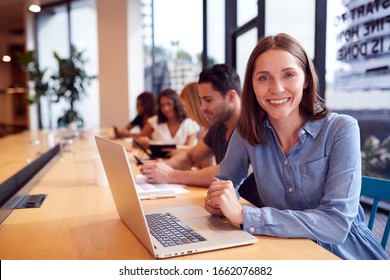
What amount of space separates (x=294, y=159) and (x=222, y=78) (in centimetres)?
83

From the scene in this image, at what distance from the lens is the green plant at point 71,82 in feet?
18.2

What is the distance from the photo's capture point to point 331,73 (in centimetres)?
226

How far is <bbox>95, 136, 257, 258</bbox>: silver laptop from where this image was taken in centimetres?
82

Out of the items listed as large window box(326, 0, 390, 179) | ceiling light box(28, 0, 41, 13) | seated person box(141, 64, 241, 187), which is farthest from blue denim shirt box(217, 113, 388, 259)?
ceiling light box(28, 0, 41, 13)

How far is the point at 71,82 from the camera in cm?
578

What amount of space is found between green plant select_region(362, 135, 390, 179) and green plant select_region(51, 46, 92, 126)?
4.13 metres

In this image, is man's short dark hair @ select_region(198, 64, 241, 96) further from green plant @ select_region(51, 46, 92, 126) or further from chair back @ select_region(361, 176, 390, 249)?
green plant @ select_region(51, 46, 92, 126)

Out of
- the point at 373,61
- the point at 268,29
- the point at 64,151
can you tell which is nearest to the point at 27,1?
the point at 64,151

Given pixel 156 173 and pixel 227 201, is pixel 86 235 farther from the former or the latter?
pixel 156 173

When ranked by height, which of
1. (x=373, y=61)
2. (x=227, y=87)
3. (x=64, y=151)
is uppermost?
(x=373, y=61)

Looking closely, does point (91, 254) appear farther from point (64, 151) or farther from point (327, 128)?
point (64, 151)

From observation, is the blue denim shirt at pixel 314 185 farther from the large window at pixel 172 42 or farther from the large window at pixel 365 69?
the large window at pixel 172 42

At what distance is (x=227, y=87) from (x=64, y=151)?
151 centimetres
